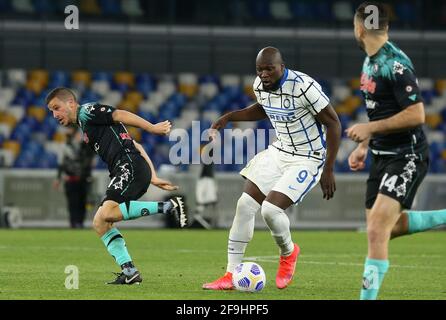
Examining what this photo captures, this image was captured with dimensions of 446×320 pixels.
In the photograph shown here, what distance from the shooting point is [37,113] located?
95.8 ft

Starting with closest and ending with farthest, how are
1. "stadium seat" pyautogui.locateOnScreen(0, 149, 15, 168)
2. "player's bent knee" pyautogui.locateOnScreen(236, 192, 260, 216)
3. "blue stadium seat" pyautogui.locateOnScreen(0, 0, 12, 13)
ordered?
"player's bent knee" pyautogui.locateOnScreen(236, 192, 260, 216), "stadium seat" pyautogui.locateOnScreen(0, 149, 15, 168), "blue stadium seat" pyautogui.locateOnScreen(0, 0, 12, 13)

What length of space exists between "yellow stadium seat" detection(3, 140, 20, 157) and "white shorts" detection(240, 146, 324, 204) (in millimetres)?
18981

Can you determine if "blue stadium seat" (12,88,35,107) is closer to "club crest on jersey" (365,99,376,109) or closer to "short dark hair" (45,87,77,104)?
"short dark hair" (45,87,77,104)

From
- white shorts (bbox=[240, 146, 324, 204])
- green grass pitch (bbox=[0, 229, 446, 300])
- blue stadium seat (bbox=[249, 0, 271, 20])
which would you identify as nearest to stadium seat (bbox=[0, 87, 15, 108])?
blue stadium seat (bbox=[249, 0, 271, 20])

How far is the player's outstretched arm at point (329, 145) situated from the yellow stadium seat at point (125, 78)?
20870 mm

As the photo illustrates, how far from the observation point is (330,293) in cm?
940

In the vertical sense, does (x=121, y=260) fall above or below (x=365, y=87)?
below

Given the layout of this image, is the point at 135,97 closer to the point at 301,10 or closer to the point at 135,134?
the point at 135,134

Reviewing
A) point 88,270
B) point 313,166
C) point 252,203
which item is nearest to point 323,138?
point 313,166

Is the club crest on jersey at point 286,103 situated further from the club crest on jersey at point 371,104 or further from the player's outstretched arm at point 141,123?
the club crest on jersey at point 371,104

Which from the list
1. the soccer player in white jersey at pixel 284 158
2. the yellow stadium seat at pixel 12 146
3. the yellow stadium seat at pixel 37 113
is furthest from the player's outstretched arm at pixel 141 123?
the yellow stadium seat at pixel 37 113

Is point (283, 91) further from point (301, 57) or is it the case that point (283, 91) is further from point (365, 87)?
point (301, 57)

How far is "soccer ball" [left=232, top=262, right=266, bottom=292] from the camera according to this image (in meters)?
9.53

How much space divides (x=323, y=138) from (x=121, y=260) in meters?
2.17
